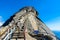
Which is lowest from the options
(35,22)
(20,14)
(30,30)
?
(30,30)

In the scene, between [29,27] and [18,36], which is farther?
[29,27]

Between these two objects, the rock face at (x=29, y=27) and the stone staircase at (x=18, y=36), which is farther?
the rock face at (x=29, y=27)

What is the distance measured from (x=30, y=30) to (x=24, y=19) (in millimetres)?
1932

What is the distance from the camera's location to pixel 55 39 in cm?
1312

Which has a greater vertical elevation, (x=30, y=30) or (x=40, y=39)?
(x=30, y=30)

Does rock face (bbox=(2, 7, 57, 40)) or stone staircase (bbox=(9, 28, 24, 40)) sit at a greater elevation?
rock face (bbox=(2, 7, 57, 40))

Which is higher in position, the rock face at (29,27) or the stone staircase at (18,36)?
the rock face at (29,27)

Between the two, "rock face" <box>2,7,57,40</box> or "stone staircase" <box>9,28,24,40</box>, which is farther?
"rock face" <box>2,7,57,40</box>

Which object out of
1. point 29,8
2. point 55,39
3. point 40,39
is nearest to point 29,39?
point 40,39

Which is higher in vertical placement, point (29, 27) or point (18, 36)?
point (29, 27)

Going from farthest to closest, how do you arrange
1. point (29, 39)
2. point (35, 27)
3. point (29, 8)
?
point (29, 8) → point (35, 27) → point (29, 39)

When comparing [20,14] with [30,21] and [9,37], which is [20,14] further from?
[9,37]

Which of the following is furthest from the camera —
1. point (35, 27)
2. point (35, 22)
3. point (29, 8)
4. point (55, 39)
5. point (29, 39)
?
point (29, 8)

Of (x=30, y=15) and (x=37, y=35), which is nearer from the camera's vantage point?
(x=37, y=35)
